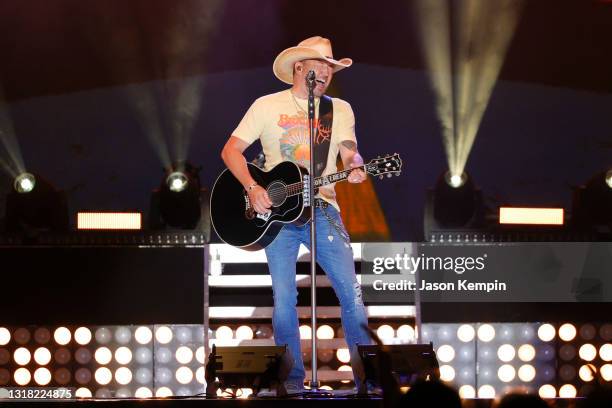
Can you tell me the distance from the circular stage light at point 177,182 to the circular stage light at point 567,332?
2.78m

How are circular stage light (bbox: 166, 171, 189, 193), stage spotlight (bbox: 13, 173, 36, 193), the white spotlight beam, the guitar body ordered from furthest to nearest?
1. the white spotlight beam
2. stage spotlight (bbox: 13, 173, 36, 193)
3. circular stage light (bbox: 166, 171, 189, 193)
4. the guitar body

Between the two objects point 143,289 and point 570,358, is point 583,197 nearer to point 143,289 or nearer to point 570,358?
point 570,358

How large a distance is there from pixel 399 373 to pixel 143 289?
7.62 ft

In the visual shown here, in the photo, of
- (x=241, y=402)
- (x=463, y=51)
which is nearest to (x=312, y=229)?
(x=241, y=402)

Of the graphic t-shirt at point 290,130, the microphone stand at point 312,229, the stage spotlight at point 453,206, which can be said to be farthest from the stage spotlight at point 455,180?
the microphone stand at point 312,229

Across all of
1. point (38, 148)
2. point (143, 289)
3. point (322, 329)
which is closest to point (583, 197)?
point (322, 329)

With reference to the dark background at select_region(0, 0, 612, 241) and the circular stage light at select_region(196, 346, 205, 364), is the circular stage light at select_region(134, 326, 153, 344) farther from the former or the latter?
the dark background at select_region(0, 0, 612, 241)

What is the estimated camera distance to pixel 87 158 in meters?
8.95

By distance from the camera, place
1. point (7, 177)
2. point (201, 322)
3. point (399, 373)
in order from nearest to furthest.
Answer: point (399, 373) < point (201, 322) < point (7, 177)

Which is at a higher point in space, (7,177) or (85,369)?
(7,177)

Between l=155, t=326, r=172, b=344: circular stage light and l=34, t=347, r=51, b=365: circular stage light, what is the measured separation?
2.50 ft

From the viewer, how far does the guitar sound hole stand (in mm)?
6242
